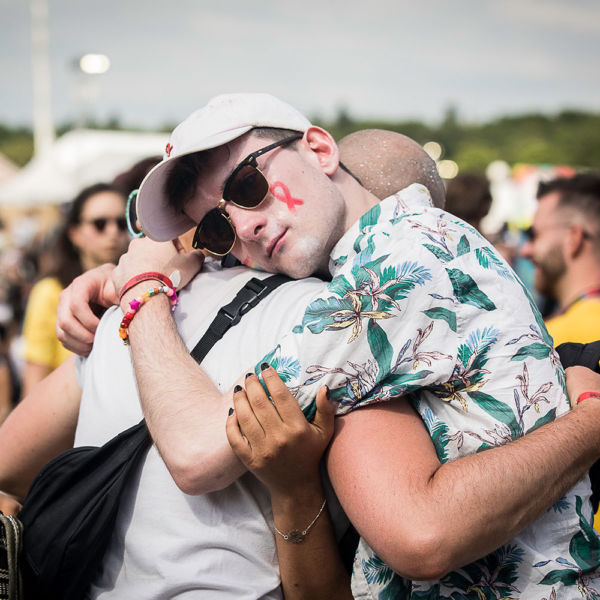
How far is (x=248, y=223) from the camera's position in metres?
1.88

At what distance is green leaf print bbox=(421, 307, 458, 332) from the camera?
147 cm

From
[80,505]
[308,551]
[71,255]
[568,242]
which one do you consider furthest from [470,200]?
[80,505]

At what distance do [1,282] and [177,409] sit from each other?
13.2m

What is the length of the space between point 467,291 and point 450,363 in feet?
0.63

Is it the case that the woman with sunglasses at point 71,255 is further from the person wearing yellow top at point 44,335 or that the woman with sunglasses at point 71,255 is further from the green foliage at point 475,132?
the green foliage at point 475,132

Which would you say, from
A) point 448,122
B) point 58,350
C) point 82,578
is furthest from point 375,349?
point 448,122

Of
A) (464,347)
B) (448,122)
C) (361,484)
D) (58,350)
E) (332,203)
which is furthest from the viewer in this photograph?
(448,122)

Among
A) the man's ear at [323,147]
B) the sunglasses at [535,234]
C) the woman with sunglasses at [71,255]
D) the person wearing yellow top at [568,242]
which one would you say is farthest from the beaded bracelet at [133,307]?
the sunglasses at [535,234]

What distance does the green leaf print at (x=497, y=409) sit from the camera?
1508mm

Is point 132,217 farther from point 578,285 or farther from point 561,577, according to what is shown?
point 578,285

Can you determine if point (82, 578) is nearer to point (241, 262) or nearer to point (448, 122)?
point (241, 262)

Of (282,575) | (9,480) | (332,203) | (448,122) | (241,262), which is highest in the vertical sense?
(332,203)

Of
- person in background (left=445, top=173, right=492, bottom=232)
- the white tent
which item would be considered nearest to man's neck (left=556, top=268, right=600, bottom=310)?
person in background (left=445, top=173, right=492, bottom=232)

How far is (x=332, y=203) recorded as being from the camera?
195 centimetres
